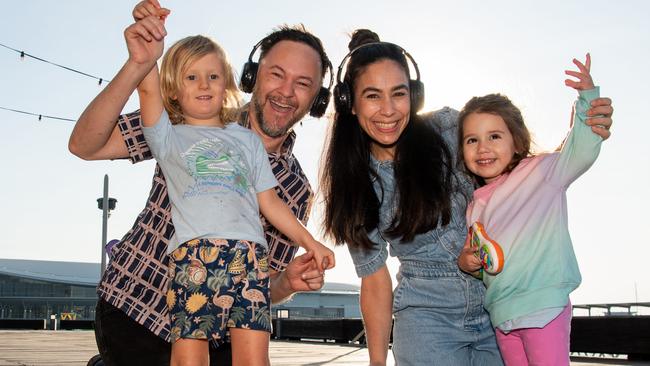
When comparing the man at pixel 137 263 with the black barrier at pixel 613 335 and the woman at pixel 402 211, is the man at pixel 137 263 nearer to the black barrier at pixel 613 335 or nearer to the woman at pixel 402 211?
the woman at pixel 402 211

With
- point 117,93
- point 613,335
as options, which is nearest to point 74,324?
point 613,335

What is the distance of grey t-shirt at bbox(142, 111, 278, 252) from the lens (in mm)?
2715

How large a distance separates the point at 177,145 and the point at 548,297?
4.68 feet

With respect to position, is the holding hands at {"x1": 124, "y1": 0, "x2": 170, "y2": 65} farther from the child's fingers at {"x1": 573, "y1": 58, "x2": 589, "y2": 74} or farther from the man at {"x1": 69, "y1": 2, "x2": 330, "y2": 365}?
the child's fingers at {"x1": 573, "y1": 58, "x2": 589, "y2": 74}

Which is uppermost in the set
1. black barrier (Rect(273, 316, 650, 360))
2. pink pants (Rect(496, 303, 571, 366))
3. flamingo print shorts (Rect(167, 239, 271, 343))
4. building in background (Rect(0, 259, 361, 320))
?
building in background (Rect(0, 259, 361, 320))

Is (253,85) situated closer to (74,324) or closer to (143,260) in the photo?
(143,260)

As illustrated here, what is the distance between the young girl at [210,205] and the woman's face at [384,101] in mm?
577

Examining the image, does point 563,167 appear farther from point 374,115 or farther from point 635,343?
point 635,343

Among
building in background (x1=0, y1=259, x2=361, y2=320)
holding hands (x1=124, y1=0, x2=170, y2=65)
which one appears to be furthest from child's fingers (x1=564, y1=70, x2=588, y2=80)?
building in background (x1=0, y1=259, x2=361, y2=320)

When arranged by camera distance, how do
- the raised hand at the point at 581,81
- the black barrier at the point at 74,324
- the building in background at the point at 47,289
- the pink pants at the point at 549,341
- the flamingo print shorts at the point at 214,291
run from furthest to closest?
the building in background at the point at 47,289
the black barrier at the point at 74,324
the raised hand at the point at 581,81
the pink pants at the point at 549,341
the flamingo print shorts at the point at 214,291

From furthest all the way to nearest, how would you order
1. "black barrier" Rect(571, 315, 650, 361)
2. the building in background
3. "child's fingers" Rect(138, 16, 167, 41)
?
the building in background
"black barrier" Rect(571, 315, 650, 361)
"child's fingers" Rect(138, 16, 167, 41)

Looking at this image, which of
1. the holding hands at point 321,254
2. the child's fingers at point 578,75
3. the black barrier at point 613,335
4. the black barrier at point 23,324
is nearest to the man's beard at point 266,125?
the holding hands at point 321,254

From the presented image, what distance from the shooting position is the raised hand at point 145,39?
2429 mm

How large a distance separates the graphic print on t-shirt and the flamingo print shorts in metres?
0.20
